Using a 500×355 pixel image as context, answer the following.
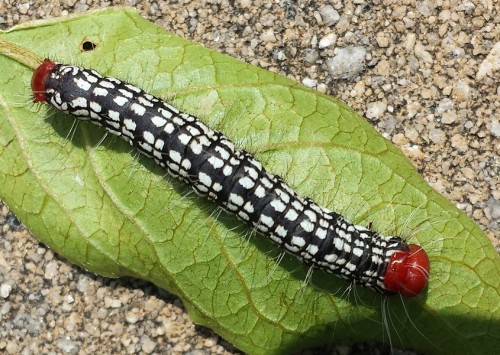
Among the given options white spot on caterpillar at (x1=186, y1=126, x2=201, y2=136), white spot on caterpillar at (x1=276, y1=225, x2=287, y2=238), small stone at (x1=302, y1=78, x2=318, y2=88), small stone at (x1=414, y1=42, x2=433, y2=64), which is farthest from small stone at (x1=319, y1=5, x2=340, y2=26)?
white spot on caterpillar at (x1=276, y1=225, x2=287, y2=238)

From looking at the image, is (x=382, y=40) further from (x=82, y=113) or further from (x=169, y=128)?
(x=82, y=113)

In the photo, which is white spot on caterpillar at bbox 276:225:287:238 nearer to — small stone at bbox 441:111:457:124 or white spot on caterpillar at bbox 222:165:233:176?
white spot on caterpillar at bbox 222:165:233:176

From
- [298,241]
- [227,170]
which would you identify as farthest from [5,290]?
[298,241]

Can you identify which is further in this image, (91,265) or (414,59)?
(414,59)

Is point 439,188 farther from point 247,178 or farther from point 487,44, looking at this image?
point 247,178

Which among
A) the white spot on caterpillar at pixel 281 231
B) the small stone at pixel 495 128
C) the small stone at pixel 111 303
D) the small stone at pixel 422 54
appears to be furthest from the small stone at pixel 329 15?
the small stone at pixel 111 303

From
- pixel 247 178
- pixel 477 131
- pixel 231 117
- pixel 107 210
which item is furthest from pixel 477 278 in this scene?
pixel 107 210
